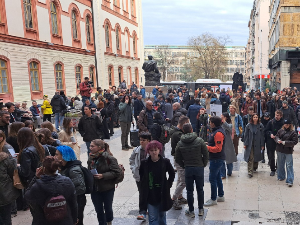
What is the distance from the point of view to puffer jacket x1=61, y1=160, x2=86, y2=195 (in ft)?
12.6

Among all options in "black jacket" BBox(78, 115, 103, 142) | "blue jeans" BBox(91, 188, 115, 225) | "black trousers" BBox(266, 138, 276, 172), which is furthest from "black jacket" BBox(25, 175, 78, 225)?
"black trousers" BBox(266, 138, 276, 172)

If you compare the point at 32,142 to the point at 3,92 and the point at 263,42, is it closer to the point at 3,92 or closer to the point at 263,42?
the point at 3,92

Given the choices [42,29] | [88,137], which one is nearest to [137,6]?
[42,29]

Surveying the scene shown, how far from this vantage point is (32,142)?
4844 millimetres

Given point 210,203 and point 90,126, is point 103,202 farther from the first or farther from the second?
point 90,126

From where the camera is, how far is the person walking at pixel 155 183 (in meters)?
4.30

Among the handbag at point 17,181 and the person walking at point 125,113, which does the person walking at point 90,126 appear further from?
the handbag at point 17,181

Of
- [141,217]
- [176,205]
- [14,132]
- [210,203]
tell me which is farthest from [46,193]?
[210,203]

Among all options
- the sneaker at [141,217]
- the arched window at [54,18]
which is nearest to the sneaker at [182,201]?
the sneaker at [141,217]

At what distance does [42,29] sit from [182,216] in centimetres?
1835

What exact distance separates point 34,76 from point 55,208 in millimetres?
17911

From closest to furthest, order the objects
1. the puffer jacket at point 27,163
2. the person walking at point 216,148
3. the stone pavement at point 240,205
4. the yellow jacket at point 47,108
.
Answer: the puffer jacket at point 27,163 → the stone pavement at point 240,205 → the person walking at point 216,148 → the yellow jacket at point 47,108

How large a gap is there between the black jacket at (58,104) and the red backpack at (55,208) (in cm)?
1150

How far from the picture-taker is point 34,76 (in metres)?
19.5
